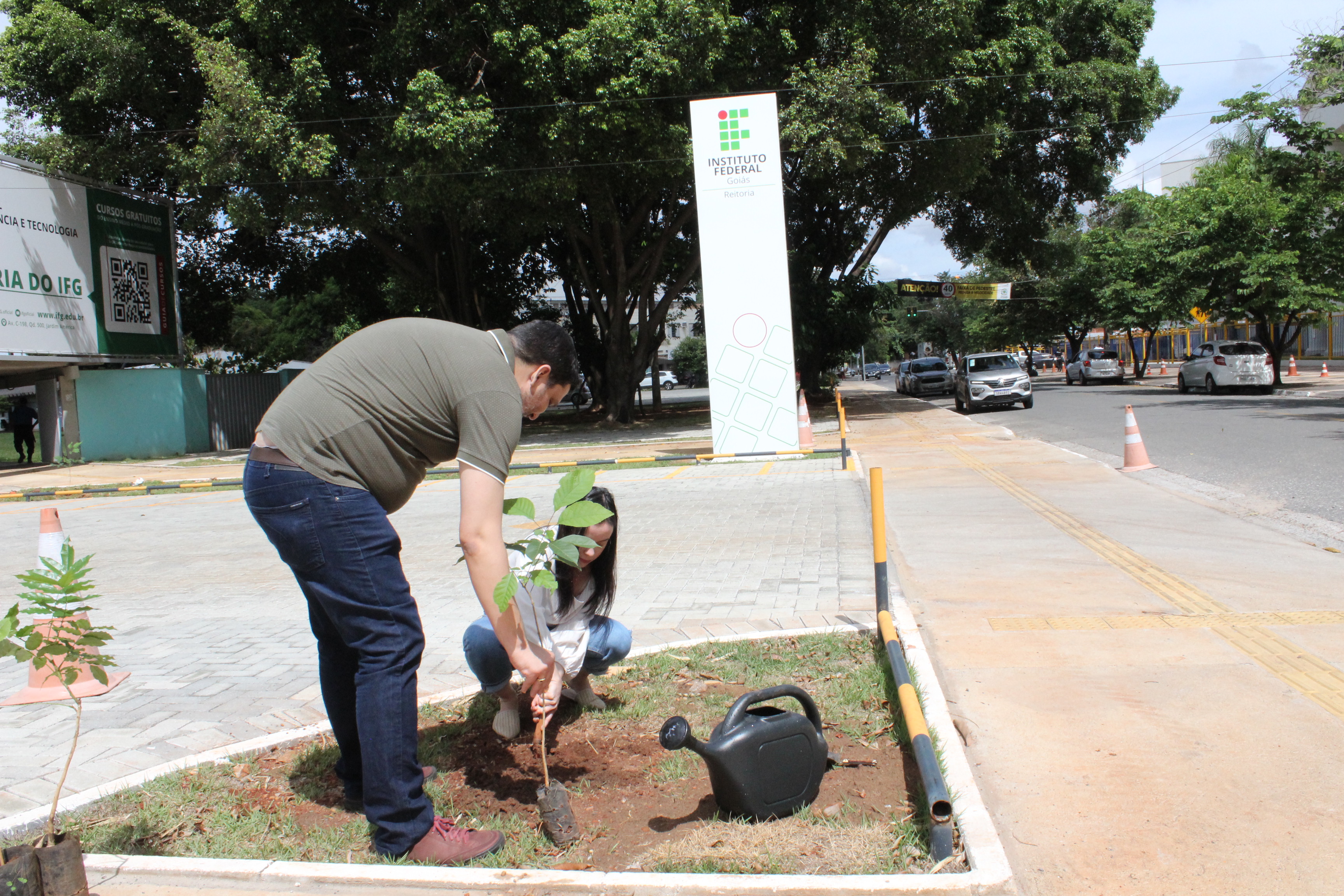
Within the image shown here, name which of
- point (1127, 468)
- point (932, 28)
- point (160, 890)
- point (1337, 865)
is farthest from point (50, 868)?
point (932, 28)

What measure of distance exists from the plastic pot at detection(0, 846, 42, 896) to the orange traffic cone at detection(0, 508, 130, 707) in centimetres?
213

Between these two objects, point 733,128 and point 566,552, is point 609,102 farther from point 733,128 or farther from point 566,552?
point 566,552

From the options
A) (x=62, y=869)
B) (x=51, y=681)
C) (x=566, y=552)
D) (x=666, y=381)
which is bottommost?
(x=51, y=681)

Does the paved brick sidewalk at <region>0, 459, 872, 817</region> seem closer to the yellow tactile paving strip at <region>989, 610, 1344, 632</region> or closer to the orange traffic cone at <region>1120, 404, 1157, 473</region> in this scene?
the yellow tactile paving strip at <region>989, 610, 1344, 632</region>

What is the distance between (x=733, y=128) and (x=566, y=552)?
512 inches

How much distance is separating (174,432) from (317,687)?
22.5 meters

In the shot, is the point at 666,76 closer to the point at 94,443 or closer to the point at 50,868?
the point at 94,443

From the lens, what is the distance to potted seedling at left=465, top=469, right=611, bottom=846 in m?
2.81

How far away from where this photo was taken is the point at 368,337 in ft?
8.97

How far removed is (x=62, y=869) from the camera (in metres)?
2.47

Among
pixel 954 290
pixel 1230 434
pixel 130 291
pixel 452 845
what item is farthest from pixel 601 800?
pixel 954 290

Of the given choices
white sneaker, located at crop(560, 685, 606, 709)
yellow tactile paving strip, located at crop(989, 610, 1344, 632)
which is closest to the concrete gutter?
white sneaker, located at crop(560, 685, 606, 709)

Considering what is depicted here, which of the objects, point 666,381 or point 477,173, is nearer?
point 477,173

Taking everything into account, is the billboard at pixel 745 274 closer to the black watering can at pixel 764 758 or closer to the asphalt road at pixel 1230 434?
the asphalt road at pixel 1230 434
